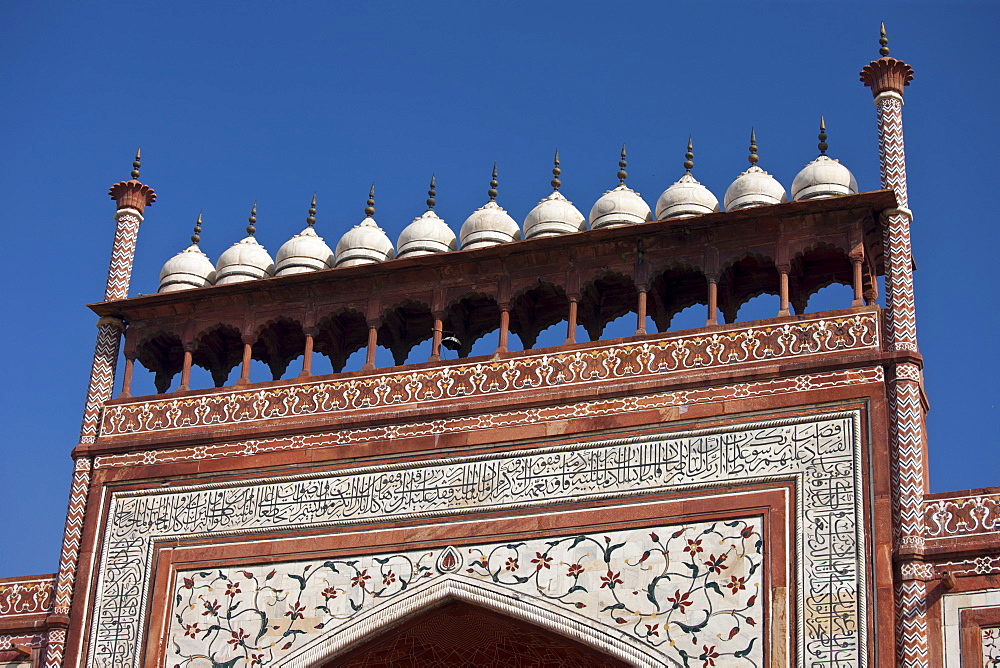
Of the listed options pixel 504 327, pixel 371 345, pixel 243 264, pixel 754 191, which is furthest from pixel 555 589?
pixel 243 264

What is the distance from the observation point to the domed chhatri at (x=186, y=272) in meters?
14.5

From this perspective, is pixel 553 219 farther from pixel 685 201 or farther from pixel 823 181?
pixel 823 181

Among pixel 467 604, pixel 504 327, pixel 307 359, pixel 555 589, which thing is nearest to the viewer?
pixel 555 589

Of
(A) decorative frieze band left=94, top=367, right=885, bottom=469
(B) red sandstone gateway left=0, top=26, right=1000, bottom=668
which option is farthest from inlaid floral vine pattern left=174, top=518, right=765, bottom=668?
(A) decorative frieze band left=94, top=367, right=885, bottom=469

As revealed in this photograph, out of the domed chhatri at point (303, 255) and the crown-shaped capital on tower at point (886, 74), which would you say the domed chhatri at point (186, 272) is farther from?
the crown-shaped capital on tower at point (886, 74)

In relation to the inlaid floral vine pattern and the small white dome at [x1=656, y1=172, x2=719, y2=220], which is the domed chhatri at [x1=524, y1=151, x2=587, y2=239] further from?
the inlaid floral vine pattern

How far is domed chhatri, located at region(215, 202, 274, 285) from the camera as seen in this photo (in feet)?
47.0

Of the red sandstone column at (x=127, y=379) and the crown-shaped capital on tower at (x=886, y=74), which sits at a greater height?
the crown-shaped capital on tower at (x=886, y=74)

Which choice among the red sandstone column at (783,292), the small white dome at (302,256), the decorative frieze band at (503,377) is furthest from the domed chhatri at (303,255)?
the red sandstone column at (783,292)

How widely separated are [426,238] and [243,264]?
1479mm

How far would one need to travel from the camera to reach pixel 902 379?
12023 mm

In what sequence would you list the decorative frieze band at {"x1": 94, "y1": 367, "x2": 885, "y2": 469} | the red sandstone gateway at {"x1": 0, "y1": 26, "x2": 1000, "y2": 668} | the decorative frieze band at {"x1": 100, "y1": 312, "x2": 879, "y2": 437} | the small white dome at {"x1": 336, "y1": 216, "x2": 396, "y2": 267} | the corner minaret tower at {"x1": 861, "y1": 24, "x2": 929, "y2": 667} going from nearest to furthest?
1. the corner minaret tower at {"x1": 861, "y1": 24, "x2": 929, "y2": 667}
2. the red sandstone gateway at {"x1": 0, "y1": 26, "x2": 1000, "y2": 668}
3. the decorative frieze band at {"x1": 94, "y1": 367, "x2": 885, "y2": 469}
4. the decorative frieze band at {"x1": 100, "y1": 312, "x2": 879, "y2": 437}
5. the small white dome at {"x1": 336, "y1": 216, "x2": 396, "y2": 267}

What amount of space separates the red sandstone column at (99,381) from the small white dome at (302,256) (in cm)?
134

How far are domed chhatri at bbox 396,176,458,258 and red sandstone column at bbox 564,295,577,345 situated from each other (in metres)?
1.16
